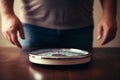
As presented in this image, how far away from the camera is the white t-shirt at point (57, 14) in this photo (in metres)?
1.17

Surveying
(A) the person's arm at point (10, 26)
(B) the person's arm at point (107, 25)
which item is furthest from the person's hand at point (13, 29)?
(B) the person's arm at point (107, 25)

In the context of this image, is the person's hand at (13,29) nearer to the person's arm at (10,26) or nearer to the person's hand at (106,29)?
the person's arm at (10,26)

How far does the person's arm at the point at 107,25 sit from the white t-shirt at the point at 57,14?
0.37 feet

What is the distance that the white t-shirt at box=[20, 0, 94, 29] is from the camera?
1165mm

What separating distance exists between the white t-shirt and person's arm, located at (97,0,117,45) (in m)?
0.11

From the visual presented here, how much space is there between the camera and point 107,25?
40.9 inches

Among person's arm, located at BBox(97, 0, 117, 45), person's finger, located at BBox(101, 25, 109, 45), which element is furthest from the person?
person's finger, located at BBox(101, 25, 109, 45)

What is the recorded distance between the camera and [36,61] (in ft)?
2.52

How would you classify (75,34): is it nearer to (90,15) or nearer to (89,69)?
(90,15)

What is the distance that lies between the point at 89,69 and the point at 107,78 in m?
0.09

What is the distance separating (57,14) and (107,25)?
23 cm

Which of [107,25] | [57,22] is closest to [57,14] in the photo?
[57,22]

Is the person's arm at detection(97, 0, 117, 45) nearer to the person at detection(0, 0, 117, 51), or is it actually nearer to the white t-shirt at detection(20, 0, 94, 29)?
the person at detection(0, 0, 117, 51)

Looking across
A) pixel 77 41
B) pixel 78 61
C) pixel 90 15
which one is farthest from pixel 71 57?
pixel 90 15
